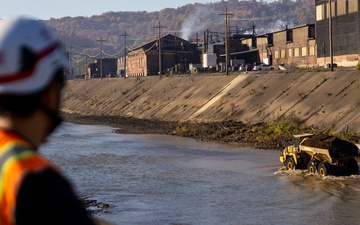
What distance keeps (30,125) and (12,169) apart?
33 centimetres

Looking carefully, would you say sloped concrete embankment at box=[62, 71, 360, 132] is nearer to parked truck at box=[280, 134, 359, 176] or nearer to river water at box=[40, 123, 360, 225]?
river water at box=[40, 123, 360, 225]

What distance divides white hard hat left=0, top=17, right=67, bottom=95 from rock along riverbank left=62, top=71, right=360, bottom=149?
35125 mm

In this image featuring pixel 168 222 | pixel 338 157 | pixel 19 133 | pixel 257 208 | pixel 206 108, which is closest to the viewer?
pixel 19 133

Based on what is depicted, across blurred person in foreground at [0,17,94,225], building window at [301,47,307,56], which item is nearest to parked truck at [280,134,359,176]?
blurred person in foreground at [0,17,94,225]

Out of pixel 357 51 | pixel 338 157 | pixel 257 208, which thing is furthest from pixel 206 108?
pixel 257 208

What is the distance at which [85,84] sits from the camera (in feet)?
385

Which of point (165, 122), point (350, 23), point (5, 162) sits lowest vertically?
point (165, 122)

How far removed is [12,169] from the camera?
263 cm

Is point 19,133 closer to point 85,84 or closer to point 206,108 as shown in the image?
point 206,108

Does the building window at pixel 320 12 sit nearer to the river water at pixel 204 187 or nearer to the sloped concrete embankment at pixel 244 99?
the sloped concrete embankment at pixel 244 99

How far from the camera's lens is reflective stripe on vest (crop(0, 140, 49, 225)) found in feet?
8.43

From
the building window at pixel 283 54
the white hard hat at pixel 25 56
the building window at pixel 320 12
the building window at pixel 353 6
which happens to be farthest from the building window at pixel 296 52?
the white hard hat at pixel 25 56

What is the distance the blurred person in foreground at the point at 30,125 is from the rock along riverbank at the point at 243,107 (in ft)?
115

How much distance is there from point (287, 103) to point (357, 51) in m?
17.8
